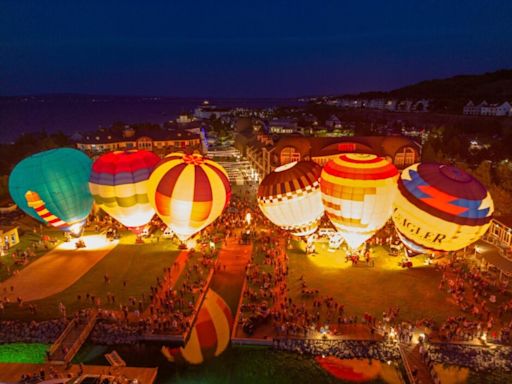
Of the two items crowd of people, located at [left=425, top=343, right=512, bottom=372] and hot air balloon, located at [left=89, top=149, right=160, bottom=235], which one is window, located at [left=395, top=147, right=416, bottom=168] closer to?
crowd of people, located at [left=425, top=343, right=512, bottom=372]

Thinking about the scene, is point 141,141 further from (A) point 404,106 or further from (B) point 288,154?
(A) point 404,106

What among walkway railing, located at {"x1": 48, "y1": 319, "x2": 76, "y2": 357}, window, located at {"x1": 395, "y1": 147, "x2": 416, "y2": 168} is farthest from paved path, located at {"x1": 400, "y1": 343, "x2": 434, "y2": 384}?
window, located at {"x1": 395, "y1": 147, "x2": 416, "y2": 168}

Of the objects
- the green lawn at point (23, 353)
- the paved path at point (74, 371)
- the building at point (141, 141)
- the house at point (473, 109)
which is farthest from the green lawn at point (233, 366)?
the house at point (473, 109)

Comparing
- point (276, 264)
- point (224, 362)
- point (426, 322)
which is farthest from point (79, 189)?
point (426, 322)

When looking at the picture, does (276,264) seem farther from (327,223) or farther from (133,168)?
(133,168)

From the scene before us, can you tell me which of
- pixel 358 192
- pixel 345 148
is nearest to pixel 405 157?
pixel 345 148
